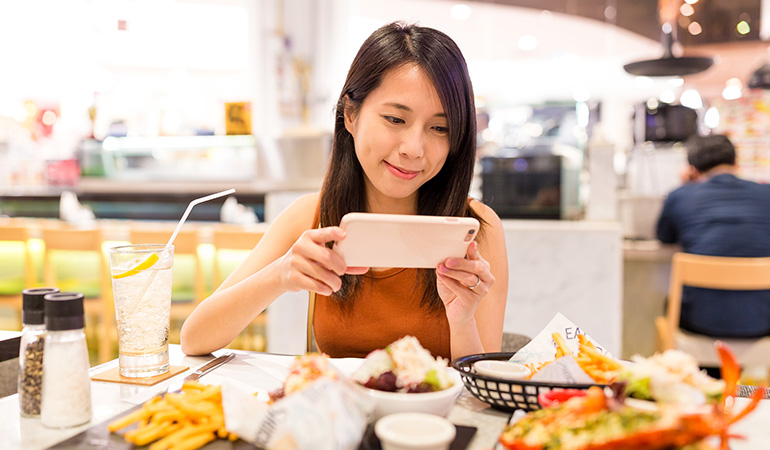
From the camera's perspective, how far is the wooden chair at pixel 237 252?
12.3 ft

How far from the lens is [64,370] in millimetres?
935

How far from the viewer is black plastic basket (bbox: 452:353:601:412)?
0.95 meters

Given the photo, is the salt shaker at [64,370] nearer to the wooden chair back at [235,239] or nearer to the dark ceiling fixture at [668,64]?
the wooden chair back at [235,239]

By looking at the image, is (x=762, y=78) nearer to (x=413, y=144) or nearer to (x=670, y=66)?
(x=670, y=66)

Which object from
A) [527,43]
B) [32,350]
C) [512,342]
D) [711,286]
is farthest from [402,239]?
[527,43]

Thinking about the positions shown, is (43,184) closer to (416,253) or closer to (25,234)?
(25,234)

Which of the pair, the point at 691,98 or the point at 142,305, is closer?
the point at 142,305

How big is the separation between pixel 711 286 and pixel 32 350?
314 cm

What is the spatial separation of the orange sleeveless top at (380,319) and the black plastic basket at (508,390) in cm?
56

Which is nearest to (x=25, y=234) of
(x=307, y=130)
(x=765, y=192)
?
(x=307, y=130)

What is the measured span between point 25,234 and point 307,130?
2.22m

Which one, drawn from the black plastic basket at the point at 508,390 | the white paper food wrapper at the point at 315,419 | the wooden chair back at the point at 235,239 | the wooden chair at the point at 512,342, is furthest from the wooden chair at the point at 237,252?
the white paper food wrapper at the point at 315,419

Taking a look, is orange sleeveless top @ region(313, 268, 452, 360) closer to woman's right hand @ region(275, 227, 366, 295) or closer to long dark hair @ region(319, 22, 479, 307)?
long dark hair @ region(319, 22, 479, 307)

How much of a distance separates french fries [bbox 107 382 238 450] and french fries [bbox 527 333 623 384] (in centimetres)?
54
